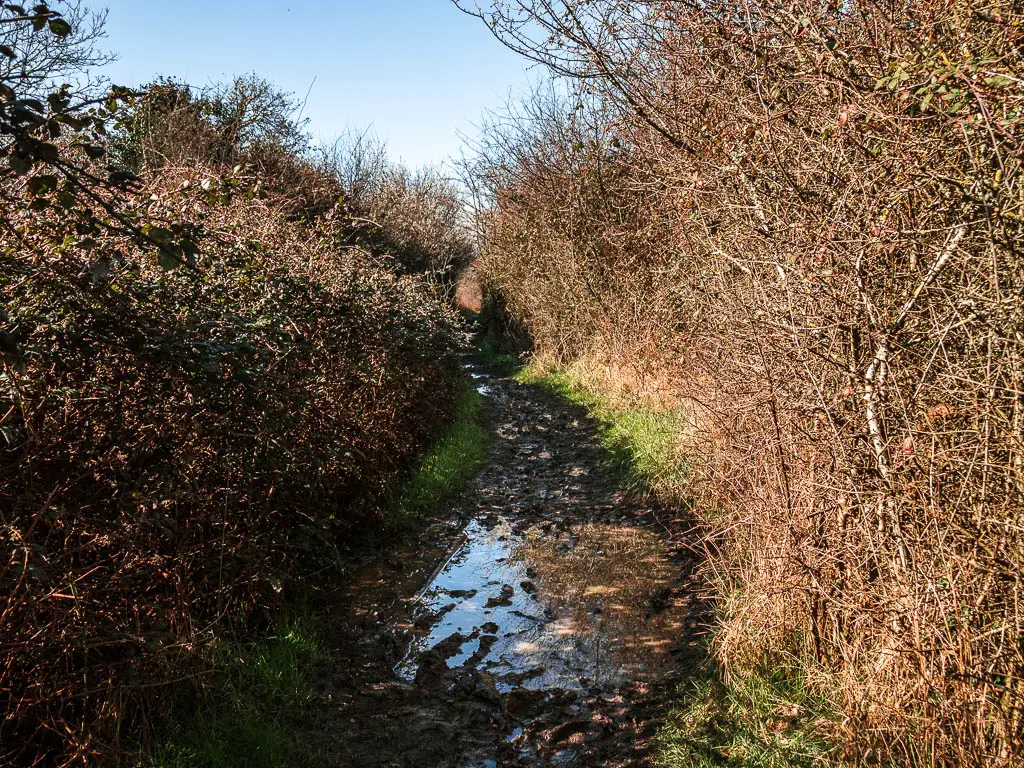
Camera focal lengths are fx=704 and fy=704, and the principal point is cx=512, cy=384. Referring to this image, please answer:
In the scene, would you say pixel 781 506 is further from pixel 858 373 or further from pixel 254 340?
pixel 254 340

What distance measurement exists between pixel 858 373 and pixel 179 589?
3831 millimetres

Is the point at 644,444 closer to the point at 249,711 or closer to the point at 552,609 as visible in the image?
the point at 552,609

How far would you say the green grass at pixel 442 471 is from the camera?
801 cm

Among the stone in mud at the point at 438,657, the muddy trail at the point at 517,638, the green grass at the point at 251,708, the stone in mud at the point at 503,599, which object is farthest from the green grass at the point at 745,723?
the green grass at the point at 251,708

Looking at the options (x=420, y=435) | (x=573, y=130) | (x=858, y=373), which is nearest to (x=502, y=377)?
(x=573, y=130)

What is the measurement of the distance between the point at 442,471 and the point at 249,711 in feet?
17.2

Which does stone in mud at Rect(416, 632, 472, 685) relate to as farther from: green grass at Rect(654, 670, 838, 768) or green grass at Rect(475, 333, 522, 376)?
green grass at Rect(475, 333, 522, 376)

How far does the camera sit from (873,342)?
11.0 feet

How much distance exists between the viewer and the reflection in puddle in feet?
16.0

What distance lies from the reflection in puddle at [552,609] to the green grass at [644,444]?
31.5 inches

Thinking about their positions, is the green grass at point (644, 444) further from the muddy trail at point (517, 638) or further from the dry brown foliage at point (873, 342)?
the dry brown foliage at point (873, 342)

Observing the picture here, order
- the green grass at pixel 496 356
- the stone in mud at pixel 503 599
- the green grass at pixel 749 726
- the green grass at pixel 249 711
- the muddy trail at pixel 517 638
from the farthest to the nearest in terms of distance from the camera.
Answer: the green grass at pixel 496 356
the stone in mud at pixel 503 599
the muddy trail at pixel 517 638
the green grass at pixel 249 711
the green grass at pixel 749 726

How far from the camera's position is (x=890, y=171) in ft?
10.5

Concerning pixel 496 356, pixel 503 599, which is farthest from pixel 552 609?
pixel 496 356
